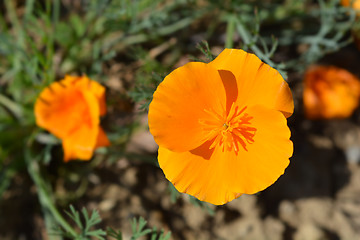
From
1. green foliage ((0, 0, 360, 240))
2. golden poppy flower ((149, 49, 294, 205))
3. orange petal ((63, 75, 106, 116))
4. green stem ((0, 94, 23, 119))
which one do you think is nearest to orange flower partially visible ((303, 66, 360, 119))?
green foliage ((0, 0, 360, 240))

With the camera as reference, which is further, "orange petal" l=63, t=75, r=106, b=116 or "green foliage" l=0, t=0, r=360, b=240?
"green foliage" l=0, t=0, r=360, b=240

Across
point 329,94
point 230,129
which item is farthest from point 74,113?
point 329,94

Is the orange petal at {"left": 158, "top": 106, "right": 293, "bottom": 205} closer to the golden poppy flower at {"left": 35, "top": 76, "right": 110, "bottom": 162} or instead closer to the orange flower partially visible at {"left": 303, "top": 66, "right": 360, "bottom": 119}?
the golden poppy flower at {"left": 35, "top": 76, "right": 110, "bottom": 162}

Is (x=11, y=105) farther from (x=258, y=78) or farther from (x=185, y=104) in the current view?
(x=258, y=78)

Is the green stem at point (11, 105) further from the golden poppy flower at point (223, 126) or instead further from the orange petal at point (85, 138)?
the golden poppy flower at point (223, 126)

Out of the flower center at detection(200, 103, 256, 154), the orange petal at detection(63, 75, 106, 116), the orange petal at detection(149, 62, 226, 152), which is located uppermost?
the orange petal at detection(149, 62, 226, 152)

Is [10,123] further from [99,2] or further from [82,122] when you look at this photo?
[99,2]

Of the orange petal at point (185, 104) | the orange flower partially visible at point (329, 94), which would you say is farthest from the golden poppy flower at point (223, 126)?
the orange flower partially visible at point (329, 94)
